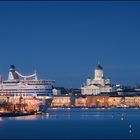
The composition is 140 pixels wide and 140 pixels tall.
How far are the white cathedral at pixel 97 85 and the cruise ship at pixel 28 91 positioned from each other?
73504mm

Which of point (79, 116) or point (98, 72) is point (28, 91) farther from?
point (98, 72)

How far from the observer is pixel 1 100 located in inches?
3676

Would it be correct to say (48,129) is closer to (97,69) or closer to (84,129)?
(84,129)

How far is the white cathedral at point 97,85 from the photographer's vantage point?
17632 centimetres

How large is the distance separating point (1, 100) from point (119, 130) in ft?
134

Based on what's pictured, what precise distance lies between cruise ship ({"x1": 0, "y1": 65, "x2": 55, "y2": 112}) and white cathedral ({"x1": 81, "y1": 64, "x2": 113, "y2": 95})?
7350cm

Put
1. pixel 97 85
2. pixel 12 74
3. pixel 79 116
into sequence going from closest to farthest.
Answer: pixel 79 116
pixel 12 74
pixel 97 85

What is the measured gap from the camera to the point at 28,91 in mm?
96438

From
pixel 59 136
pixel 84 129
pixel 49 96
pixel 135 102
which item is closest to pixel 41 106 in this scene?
pixel 49 96

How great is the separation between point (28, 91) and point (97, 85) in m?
83.7

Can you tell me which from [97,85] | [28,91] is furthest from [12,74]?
[97,85]

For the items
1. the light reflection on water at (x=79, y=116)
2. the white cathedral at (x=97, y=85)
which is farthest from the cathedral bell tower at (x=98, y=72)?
the light reflection on water at (x=79, y=116)

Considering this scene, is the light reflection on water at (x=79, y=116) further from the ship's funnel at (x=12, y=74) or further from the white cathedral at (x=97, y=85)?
the white cathedral at (x=97, y=85)

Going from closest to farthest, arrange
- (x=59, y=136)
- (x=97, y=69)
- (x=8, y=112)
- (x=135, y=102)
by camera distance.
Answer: (x=59, y=136) < (x=8, y=112) < (x=135, y=102) < (x=97, y=69)
